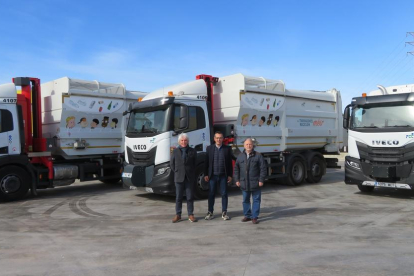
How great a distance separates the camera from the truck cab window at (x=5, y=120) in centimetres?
954

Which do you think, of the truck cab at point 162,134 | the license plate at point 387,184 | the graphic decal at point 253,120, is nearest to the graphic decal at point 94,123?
the truck cab at point 162,134

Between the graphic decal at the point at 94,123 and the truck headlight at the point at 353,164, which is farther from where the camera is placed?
the graphic decal at the point at 94,123

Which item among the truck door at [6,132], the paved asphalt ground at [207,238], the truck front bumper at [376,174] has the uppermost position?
the truck door at [6,132]

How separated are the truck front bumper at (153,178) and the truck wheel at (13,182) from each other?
9.22ft

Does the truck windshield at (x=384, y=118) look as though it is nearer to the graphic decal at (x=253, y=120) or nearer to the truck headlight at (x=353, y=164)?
the truck headlight at (x=353, y=164)

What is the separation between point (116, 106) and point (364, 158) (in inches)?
300

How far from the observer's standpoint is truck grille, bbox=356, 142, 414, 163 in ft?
30.6

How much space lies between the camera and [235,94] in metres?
10.8

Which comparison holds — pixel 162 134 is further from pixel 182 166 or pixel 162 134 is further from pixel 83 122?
pixel 83 122

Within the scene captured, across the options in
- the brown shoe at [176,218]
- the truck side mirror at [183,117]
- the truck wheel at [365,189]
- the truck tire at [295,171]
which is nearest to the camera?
the brown shoe at [176,218]

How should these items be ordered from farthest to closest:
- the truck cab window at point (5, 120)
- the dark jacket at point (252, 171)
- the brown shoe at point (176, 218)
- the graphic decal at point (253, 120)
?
the graphic decal at point (253, 120)
the truck cab window at point (5, 120)
the brown shoe at point (176, 218)
the dark jacket at point (252, 171)

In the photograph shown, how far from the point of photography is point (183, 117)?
9117mm

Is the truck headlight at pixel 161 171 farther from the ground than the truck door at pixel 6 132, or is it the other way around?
the truck door at pixel 6 132

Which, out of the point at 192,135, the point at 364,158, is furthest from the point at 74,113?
the point at 364,158
